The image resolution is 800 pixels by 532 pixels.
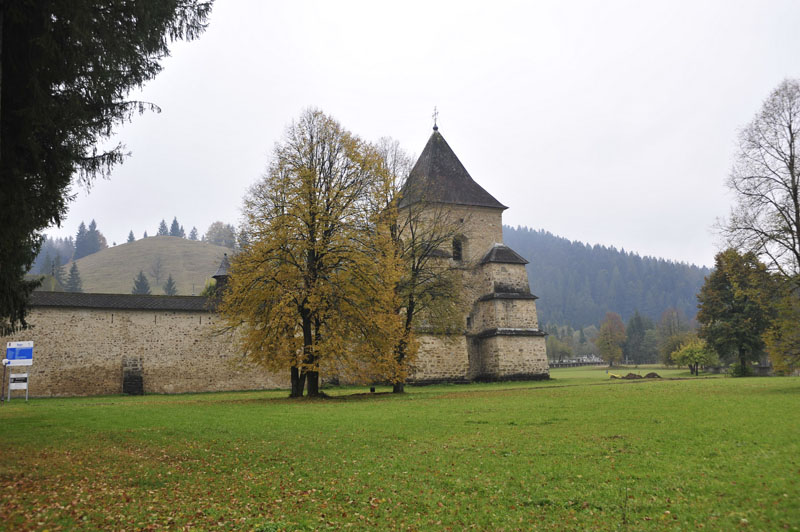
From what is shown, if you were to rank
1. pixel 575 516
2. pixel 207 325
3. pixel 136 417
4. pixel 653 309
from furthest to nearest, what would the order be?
1. pixel 653 309
2. pixel 207 325
3. pixel 136 417
4. pixel 575 516

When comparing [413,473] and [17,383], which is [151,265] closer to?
[17,383]

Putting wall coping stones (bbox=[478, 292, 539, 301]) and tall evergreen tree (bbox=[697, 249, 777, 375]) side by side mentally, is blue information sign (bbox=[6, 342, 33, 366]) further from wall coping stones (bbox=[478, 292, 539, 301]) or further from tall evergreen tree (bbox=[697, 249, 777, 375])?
tall evergreen tree (bbox=[697, 249, 777, 375])

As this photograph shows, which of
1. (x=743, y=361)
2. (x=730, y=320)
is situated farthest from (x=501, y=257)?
(x=743, y=361)

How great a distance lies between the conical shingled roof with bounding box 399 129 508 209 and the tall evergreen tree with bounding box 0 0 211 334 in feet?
82.1

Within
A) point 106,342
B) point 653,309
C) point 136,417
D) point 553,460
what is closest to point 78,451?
point 136,417

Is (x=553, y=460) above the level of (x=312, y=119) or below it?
below

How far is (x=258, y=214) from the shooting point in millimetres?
20141

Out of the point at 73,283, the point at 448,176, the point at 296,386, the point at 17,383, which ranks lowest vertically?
the point at 296,386

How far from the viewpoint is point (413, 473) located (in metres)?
7.01

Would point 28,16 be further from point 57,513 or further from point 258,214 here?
point 258,214

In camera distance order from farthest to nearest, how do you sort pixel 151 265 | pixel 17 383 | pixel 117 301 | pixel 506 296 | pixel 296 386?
pixel 151 265 < pixel 506 296 < pixel 117 301 < pixel 17 383 < pixel 296 386

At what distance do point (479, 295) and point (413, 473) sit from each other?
92.1 feet

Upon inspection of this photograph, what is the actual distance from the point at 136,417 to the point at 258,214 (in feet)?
29.0

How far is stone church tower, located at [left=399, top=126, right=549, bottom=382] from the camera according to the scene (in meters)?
31.5
